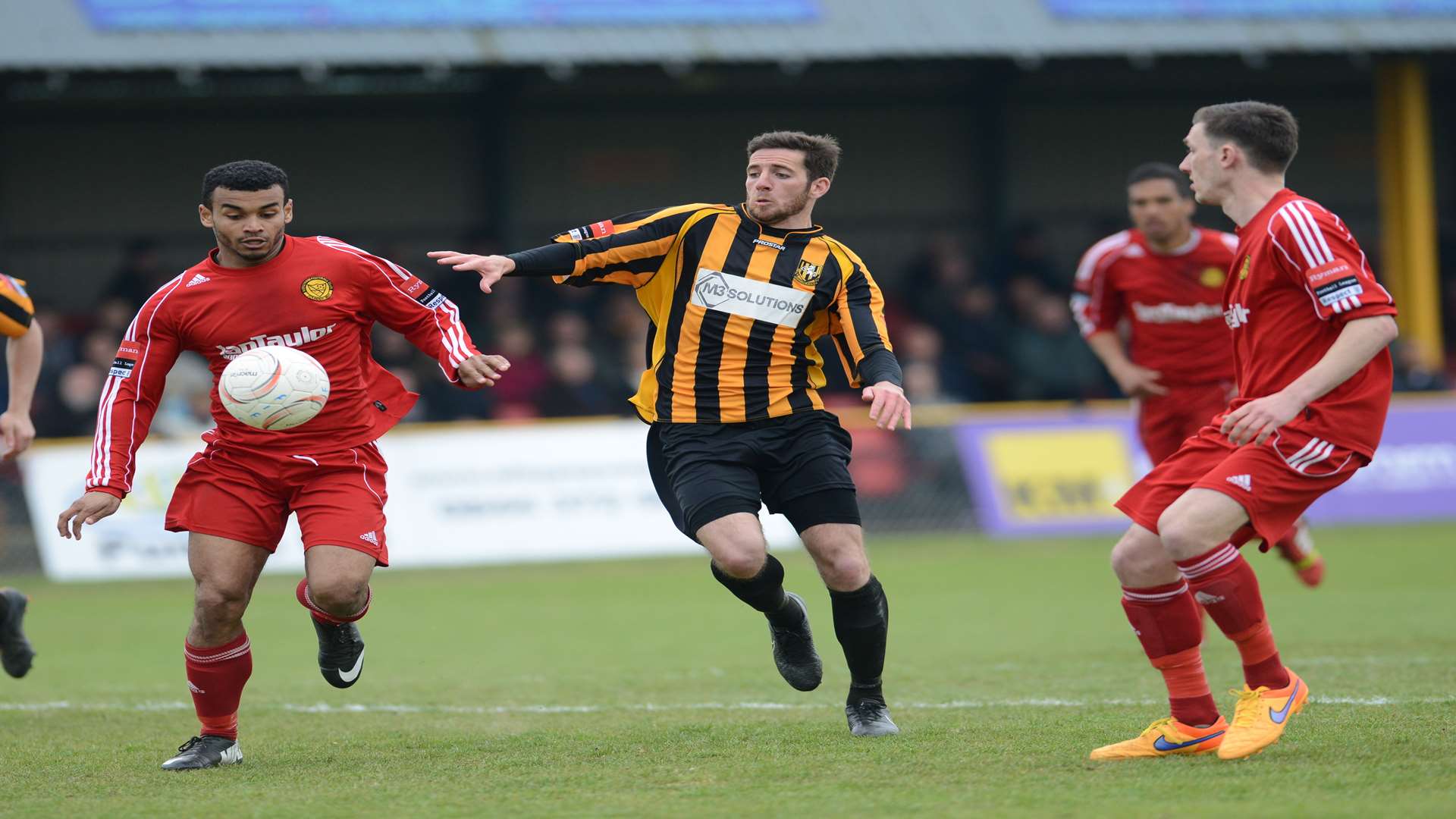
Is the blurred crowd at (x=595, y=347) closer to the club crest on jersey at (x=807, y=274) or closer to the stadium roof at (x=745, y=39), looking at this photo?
the stadium roof at (x=745, y=39)

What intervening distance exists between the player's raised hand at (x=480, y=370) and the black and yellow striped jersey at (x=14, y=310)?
1987mm

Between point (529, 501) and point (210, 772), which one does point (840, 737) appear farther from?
Result: point (529, 501)

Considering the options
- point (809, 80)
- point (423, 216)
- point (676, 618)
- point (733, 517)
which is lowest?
point (676, 618)

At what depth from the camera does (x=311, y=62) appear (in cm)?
1571

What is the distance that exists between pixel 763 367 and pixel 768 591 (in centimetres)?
80

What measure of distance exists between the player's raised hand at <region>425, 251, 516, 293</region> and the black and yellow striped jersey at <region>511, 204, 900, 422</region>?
0.56 feet

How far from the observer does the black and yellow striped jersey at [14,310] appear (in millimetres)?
6598

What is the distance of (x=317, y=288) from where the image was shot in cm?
582

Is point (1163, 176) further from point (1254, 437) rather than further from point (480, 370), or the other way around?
point (480, 370)

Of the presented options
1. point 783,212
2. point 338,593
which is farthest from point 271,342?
point 783,212

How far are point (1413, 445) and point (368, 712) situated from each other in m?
11.1

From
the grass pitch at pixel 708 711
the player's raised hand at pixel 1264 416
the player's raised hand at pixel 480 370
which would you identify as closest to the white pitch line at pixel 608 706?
the grass pitch at pixel 708 711

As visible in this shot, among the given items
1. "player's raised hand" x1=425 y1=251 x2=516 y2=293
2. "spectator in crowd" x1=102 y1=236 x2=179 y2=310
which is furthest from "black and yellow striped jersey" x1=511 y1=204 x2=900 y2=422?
"spectator in crowd" x1=102 y1=236 x2=179 y2=310

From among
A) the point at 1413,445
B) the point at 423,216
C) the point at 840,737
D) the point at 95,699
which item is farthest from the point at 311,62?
the point at 840,737
